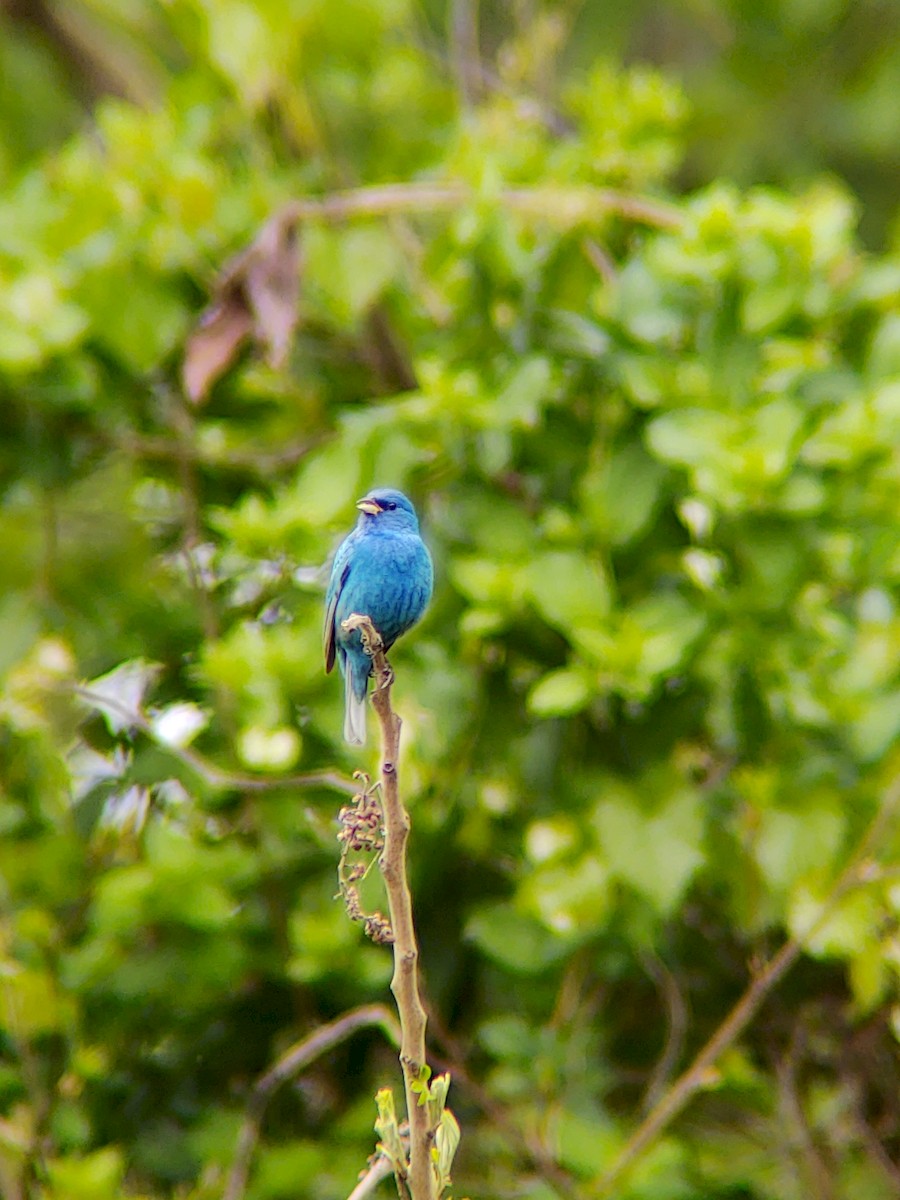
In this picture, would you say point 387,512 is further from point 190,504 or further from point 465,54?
point 465,54

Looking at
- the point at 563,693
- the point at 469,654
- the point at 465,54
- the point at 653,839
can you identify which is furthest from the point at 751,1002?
the point at 465,54

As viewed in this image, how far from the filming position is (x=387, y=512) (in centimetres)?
236

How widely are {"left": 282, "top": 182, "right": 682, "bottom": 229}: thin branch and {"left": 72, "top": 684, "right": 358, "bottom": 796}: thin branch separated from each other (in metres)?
1.16

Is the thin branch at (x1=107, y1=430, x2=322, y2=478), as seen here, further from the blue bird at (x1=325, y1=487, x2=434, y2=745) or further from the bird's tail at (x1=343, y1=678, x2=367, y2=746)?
the bird's tail at (x1=343, y1=678, x2=367, y2=746)

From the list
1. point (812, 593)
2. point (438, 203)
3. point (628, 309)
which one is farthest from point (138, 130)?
point (812, 593)

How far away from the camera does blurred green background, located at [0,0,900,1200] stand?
271 cm

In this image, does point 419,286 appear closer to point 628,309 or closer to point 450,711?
point 628,309

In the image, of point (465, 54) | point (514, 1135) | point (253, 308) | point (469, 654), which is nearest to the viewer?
point (514, 1135)

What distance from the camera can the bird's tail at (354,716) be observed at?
228 cm

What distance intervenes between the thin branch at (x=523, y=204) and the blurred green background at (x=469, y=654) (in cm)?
1

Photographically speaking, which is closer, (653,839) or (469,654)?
(653,839)

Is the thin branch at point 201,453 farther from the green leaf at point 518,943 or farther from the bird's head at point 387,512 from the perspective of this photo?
the green leaf at point 518,943

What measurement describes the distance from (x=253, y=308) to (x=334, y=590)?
937mm

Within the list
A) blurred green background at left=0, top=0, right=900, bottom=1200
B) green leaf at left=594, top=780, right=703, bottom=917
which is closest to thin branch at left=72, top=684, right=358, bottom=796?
blurred green background at left=0, top=0, right=900, bottom=1200
